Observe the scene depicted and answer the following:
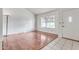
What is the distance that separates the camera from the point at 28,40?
1.63 m

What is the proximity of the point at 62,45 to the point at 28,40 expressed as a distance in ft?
1.87

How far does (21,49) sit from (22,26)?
386mm

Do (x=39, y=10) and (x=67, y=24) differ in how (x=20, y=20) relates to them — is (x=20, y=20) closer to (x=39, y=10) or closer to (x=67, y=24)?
(x=39, y=10)

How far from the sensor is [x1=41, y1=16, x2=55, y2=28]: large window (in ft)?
5.43

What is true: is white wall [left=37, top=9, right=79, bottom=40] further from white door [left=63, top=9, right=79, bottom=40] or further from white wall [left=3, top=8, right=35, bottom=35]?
white wall [left=3, top=8, right=35, bottom=35]

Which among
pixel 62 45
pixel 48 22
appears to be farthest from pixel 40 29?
pixel 62 45

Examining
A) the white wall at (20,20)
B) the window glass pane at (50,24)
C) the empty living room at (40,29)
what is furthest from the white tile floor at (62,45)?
the white wall at (20,20)

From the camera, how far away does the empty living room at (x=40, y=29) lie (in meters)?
1.58

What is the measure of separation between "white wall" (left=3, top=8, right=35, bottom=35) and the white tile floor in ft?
1.39

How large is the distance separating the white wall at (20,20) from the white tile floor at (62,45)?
0.42 meters

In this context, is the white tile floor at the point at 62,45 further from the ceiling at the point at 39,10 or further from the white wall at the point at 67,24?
the ceiling at the point at 39,10
